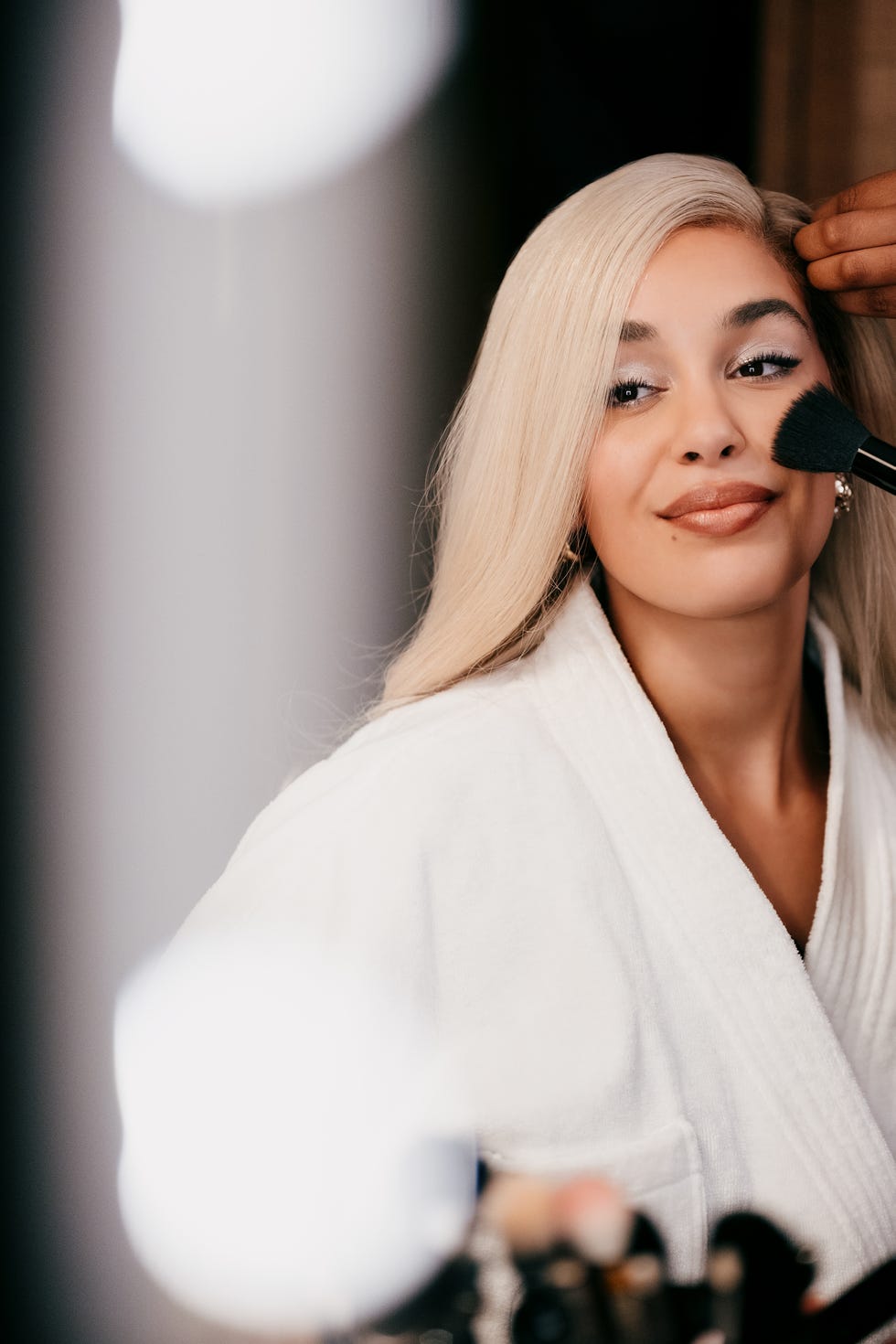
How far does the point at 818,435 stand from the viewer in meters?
0.61

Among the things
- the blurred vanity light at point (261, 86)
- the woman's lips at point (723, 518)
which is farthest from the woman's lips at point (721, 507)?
the blurred vanity light at point (261, 86)

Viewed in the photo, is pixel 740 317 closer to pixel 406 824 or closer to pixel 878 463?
pixel 878 463

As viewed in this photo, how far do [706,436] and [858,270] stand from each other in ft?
0.52

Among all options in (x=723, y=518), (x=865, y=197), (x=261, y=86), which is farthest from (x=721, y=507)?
(x=261, y=86)

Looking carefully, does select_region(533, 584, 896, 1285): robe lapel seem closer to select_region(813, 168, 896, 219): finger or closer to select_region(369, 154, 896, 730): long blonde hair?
select_region(369, 154, 896, 730): long blonde hair

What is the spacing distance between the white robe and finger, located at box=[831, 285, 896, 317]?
282mm

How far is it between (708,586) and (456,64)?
361 mm

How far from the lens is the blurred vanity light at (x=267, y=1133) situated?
0.54m

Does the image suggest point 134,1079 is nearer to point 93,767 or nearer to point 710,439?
point 93,767

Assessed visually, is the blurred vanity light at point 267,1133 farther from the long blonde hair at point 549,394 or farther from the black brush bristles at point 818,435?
the black brush bristles at point 818,435

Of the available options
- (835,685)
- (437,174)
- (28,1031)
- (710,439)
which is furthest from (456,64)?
(28,1031)

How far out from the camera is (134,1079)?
0.56 metres

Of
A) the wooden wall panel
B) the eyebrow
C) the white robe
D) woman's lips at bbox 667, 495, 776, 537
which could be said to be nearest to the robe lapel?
the white robe

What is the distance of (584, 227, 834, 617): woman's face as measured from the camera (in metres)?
0.63
